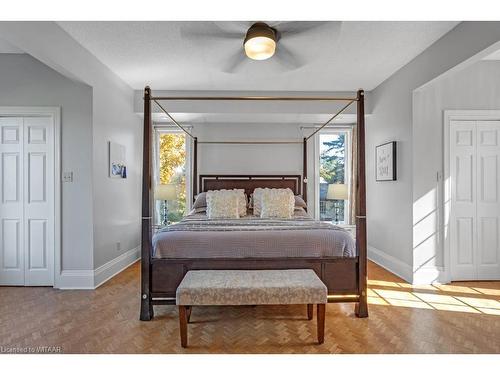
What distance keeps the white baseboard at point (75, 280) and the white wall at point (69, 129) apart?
0.19ft

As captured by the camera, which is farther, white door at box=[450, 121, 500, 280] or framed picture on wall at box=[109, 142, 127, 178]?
framed picture on wall at box=[109, 142, 127, 178]

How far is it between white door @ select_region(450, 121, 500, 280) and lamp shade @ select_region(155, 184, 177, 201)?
3.88 meters

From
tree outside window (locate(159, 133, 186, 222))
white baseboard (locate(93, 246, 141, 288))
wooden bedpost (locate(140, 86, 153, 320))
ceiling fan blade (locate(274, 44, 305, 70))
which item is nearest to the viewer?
ceiling fan blade (locate(274, 44, 305, 70))

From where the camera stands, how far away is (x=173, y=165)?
5.73 meters

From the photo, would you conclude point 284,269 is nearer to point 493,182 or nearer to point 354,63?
point 354,63

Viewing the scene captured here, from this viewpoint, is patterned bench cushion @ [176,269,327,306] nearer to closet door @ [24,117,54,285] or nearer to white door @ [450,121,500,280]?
closet door @ [24,117,54,285]

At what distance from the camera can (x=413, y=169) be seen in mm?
3797

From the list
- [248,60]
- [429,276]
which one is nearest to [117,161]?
[248,60]

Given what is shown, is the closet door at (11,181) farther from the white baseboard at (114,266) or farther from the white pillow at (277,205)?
the white pillow at (277,205)

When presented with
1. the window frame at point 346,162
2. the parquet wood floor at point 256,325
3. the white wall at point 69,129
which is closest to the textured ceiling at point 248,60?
the white wall at point 69,129

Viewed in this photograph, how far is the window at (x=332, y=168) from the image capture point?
5.79 metres

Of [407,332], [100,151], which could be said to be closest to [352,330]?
[407,332]

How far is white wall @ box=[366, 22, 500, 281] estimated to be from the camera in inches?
114

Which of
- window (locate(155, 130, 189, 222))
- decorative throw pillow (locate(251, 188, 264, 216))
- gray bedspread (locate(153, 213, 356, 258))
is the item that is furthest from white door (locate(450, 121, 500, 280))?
window (locate(155, 130, 189, 222))
